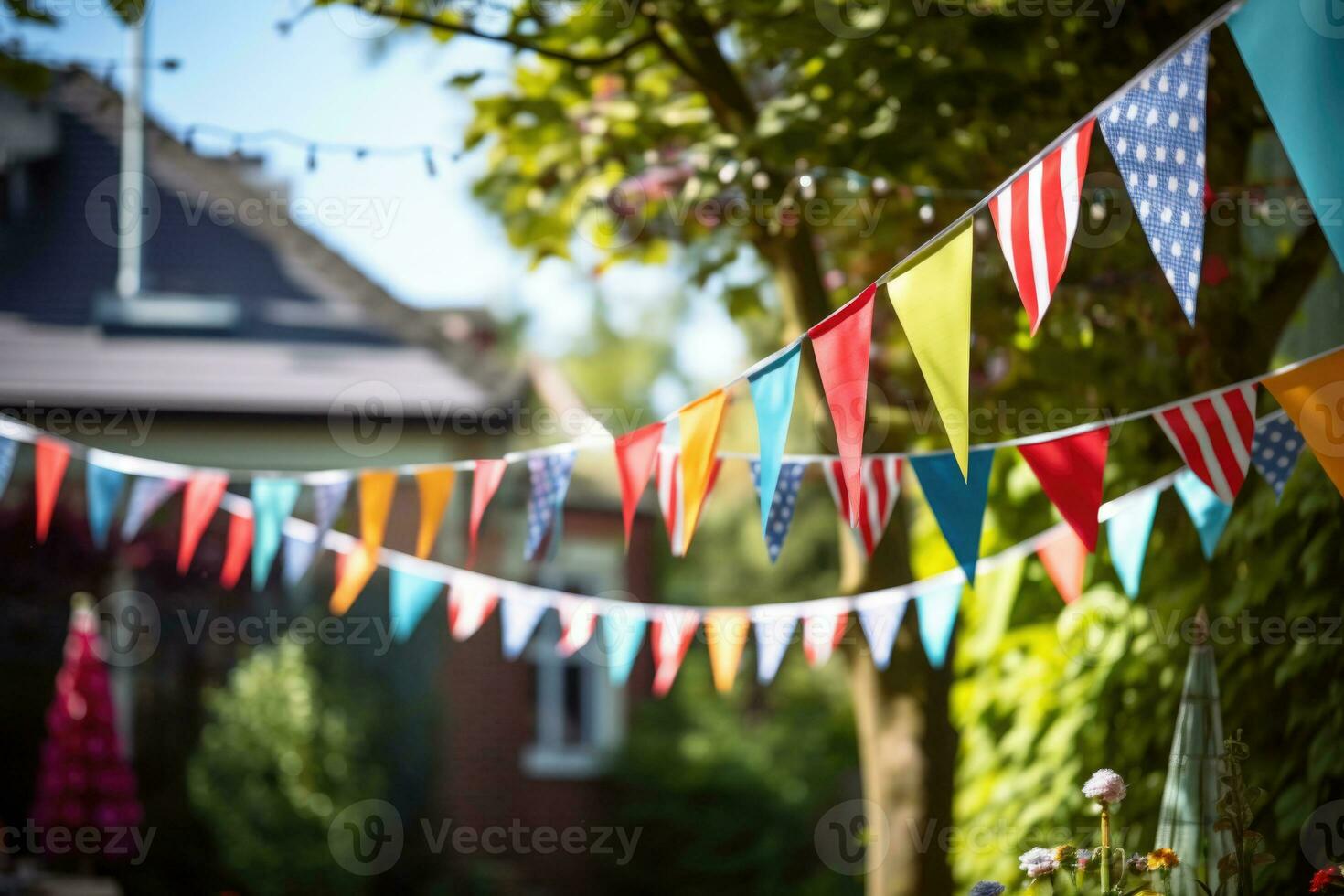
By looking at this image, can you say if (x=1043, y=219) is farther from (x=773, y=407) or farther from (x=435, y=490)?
(x=435, y=490)

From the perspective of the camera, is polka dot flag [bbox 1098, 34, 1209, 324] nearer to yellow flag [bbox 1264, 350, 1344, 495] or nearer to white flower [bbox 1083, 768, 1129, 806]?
yellow flag [bbox 1264, 350, 1344, 495]

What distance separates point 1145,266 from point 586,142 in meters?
2.42

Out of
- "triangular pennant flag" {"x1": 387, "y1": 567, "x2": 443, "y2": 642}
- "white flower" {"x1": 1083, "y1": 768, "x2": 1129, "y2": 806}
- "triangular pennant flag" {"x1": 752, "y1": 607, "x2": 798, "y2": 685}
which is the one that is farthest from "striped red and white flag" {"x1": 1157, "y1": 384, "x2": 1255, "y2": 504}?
"triangular pennant flag" {"x1": 387, "y1": 567, "x2": 443, "y2": 642}

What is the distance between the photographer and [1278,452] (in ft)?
13.3

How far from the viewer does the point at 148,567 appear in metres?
9.74

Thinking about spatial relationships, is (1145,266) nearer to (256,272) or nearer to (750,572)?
(256,272)

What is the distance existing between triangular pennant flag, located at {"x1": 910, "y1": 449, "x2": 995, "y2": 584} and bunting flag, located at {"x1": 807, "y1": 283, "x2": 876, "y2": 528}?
0.44 meters

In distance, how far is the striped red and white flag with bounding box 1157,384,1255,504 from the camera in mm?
3547

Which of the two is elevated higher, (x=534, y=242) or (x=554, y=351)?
(x=554, y=351)

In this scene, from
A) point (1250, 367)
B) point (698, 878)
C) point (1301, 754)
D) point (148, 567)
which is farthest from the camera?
point (698, 878)

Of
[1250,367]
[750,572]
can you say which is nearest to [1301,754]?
[1250,367]

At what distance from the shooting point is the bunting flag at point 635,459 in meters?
3.87

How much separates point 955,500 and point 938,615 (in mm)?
1593

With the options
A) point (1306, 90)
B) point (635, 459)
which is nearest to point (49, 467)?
point (635, 459)
